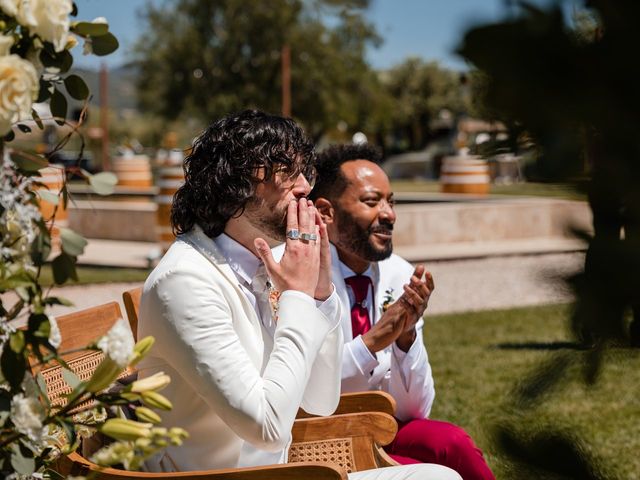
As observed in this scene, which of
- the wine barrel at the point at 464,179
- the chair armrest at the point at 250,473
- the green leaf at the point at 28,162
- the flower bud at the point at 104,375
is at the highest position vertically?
the green leaf at the point at 28,162

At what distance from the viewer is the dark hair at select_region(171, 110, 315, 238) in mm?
2580

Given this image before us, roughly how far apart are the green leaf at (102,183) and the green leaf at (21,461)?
1.49 ft

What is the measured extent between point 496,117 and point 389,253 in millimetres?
2935

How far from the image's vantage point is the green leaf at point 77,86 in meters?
1.68

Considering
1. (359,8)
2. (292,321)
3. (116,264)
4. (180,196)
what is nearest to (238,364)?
(292,321)

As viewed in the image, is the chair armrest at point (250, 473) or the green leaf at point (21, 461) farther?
the chair armrest at point (250, 473)

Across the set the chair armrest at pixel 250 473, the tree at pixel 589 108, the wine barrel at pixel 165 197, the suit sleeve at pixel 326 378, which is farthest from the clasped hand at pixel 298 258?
the wine barrel at pixel 165 197

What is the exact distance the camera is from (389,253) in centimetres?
376

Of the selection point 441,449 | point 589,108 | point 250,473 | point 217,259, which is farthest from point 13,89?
point 441,449

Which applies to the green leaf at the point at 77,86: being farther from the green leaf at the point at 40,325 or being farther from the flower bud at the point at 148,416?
the flower bud at the point at 148,416

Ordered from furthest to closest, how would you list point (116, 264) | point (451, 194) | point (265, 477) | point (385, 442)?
point (451, 194)
point (116, 264)
point (385, 442)
point (265, 477)

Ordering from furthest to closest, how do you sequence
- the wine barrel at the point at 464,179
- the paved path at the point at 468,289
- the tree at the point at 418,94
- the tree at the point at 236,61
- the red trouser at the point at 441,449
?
the tree at the point at 418,94 → the tree at the point at 236,61 → the wine barrel at the point at 464,179 → the paved path at the point at 468,289 → the red trouser at the point at 441,449

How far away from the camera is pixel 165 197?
39.5 feet

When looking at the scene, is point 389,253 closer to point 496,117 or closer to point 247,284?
point 247,284
